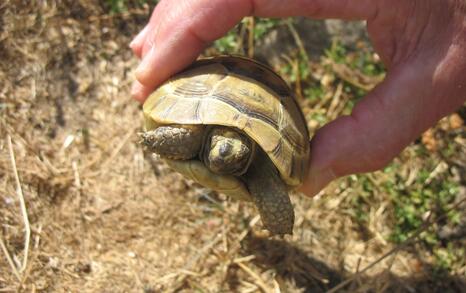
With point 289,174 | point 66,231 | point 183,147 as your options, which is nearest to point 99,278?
point 66,231

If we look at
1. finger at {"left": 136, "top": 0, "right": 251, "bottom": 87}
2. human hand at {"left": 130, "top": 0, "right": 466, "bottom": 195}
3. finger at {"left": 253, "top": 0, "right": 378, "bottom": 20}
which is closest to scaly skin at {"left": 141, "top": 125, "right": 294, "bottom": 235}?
human hand at {"left": 130, "top": 0, "right": 466, "bottom": 195}

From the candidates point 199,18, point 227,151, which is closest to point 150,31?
point 199,18

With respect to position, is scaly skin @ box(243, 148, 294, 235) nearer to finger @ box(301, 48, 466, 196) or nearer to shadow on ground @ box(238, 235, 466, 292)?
finger @ box(301, 48, 466, 196)

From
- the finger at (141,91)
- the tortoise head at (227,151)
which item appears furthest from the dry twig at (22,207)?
the tortoise head at (227,151)

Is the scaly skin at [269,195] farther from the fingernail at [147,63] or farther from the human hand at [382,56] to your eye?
the fingernail at [147,63]

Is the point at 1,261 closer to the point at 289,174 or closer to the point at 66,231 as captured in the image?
the point at 66,231

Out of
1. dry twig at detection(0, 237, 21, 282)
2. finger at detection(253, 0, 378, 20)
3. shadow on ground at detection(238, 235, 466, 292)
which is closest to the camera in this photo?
finger at detection(253, 0, 378, 20)

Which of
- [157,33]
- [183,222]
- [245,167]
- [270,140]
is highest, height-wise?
[157,33]
